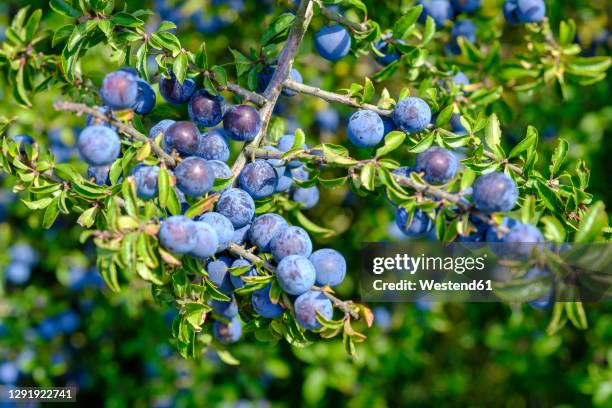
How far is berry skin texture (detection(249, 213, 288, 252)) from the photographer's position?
4.91ft

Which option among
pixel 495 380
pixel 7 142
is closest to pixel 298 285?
pixel 7 142

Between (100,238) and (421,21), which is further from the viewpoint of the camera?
(421,21)

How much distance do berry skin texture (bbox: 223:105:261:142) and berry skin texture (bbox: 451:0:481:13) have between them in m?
0.99

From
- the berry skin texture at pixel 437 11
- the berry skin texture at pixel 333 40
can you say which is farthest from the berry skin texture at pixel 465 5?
the berry skin texture at pixel 333 40

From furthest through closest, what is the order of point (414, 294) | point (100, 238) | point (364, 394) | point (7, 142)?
point (364, 394) < point (414, 294) < point (7, 142) < point (100, 238)

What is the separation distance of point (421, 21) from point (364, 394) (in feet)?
5.64

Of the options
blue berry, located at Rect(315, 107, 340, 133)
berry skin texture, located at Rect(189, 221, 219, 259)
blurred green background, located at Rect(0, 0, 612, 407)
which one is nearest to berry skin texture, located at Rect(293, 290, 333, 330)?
berry skin texture, located at Rect(189, 221, 219, 259)

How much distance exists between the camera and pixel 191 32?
3096 mm

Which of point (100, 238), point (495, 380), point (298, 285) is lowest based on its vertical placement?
point (495, 380)

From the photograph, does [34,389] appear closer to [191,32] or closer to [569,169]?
[191,32]

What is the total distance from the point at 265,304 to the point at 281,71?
1.86ft

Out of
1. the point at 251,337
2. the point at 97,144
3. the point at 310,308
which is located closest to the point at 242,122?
the point at 97,144

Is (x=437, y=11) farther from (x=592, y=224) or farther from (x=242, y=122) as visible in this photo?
(x=592, y=224)

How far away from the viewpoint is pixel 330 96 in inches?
61.3
